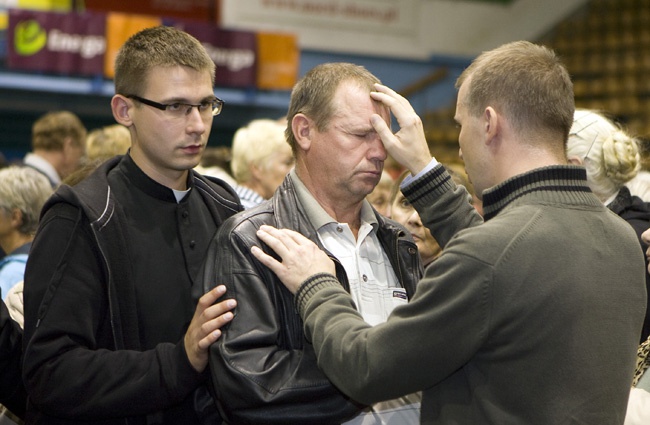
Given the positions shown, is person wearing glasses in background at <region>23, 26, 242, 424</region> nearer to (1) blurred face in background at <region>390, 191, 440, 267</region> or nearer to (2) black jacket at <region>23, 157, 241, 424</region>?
(2) black jacket at <region>23, 157, 241, 424</region>

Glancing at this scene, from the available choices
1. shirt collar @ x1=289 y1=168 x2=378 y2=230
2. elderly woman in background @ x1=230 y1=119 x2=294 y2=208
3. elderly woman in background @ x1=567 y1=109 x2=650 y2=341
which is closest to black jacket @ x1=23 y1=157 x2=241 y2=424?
shirt collar @ x1=289 y1=168 x2=378 y2=230

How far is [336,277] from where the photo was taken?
2.30m

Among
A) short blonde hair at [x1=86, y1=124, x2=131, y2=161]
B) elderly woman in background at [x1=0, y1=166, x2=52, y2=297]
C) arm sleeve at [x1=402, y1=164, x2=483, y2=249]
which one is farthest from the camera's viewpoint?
short blonde hair at [x1=86, y1=124, x2=131, y2=161]

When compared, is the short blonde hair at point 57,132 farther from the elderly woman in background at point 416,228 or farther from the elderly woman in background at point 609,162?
the elderly woman in background at point 609,162

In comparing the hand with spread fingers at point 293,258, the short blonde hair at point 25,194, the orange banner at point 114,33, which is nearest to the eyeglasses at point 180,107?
the hand with spread fingers at point 293,258

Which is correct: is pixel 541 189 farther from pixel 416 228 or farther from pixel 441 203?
pixel 416 228

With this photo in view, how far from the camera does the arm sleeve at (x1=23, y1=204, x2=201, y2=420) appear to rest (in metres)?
2.30

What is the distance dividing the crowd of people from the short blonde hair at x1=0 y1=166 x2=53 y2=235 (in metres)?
1.13

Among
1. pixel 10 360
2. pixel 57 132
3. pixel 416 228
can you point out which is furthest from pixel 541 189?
pixel 57 132

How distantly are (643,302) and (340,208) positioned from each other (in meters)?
0.87

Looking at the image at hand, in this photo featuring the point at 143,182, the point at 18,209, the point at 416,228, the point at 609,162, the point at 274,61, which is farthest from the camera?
the point at 274,61

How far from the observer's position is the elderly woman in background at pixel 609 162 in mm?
3305

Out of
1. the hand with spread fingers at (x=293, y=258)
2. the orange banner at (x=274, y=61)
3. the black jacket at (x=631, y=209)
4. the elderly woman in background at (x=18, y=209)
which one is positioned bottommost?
the orange banner at (x=274, y=61)

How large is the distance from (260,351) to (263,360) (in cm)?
3
